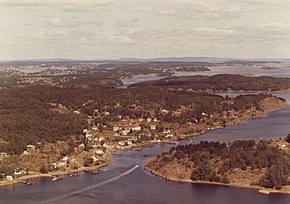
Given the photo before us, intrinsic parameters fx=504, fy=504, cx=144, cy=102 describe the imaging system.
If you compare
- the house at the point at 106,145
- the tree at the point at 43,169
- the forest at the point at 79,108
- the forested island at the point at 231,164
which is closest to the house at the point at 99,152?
the house at the point at 106,145

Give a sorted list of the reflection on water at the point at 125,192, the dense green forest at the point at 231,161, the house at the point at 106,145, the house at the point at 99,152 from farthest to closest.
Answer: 1. the house at the point at 106,145
2. the house at the point at 99,152
3. the dense green forest at the point at 231,161
4. the reflection on water at the point at 125,192

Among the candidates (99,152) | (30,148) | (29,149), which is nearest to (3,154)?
(29,149)

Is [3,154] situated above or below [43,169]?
above

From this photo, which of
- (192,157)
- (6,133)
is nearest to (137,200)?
(192,157)

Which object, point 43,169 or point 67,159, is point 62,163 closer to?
point 67,159

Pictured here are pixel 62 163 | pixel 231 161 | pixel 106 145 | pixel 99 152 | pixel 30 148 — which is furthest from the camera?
pixel 106 145

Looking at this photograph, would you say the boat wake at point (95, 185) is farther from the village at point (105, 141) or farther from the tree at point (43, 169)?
the tree at point (43, 169)

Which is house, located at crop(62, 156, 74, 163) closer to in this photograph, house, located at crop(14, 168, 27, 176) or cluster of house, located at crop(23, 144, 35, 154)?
cluster of house, located at crop(23, 144, 35, 154)
